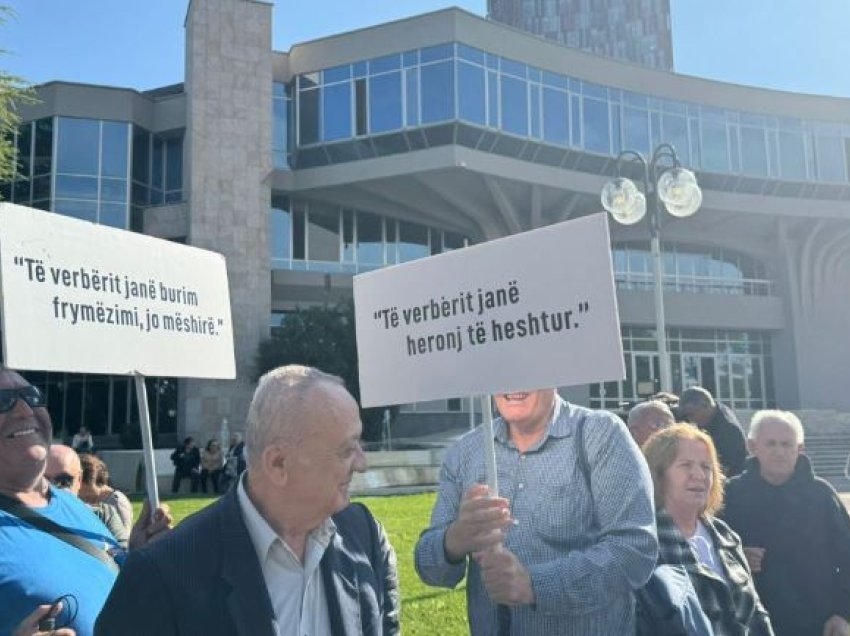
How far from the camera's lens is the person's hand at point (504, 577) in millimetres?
2461

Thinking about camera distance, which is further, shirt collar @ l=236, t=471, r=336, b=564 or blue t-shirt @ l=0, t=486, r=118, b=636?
blue t-shirt @ l=0, t=486, r=118, b=636

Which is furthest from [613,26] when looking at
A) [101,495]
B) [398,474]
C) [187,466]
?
[101,495]

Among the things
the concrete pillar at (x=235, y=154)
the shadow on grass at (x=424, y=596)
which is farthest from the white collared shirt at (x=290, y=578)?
the concrete pillar at (x=235, y=154)

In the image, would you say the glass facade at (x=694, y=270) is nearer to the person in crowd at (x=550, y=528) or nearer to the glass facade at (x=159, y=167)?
the glass facade at (x=159, y=167)

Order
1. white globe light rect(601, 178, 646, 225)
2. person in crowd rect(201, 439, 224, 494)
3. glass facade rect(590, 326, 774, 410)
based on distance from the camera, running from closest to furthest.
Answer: white globe light rect(601, 178, 646, 225), person in crowd rect(201, 439, 224, 494), glass facade rect(590, 326, 774, 410)

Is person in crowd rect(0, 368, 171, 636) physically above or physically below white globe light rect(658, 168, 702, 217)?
below

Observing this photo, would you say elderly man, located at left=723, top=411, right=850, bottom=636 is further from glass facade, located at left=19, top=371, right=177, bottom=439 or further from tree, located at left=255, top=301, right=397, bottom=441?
glass facade, located at left=19, top=371, right=177, bottom=439

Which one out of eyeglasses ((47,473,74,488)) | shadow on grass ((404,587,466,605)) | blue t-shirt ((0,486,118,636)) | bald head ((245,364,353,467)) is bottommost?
shadow on grass ((404,587,466,605))

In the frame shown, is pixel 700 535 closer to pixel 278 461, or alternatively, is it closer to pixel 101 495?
pixel 278 461

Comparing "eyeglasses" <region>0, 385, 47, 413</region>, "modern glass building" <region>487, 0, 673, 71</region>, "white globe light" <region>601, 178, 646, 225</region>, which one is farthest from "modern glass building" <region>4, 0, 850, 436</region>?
"modern glass building" <region>487, 0, 673, 71</region>

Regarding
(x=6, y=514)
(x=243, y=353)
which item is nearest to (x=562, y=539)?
(x=6, y=514)

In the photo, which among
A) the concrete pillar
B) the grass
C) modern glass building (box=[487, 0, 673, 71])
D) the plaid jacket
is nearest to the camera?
the plaid jacket

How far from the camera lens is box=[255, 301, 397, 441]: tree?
26.4 m

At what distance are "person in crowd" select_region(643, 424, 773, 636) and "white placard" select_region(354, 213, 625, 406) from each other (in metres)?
1.08
